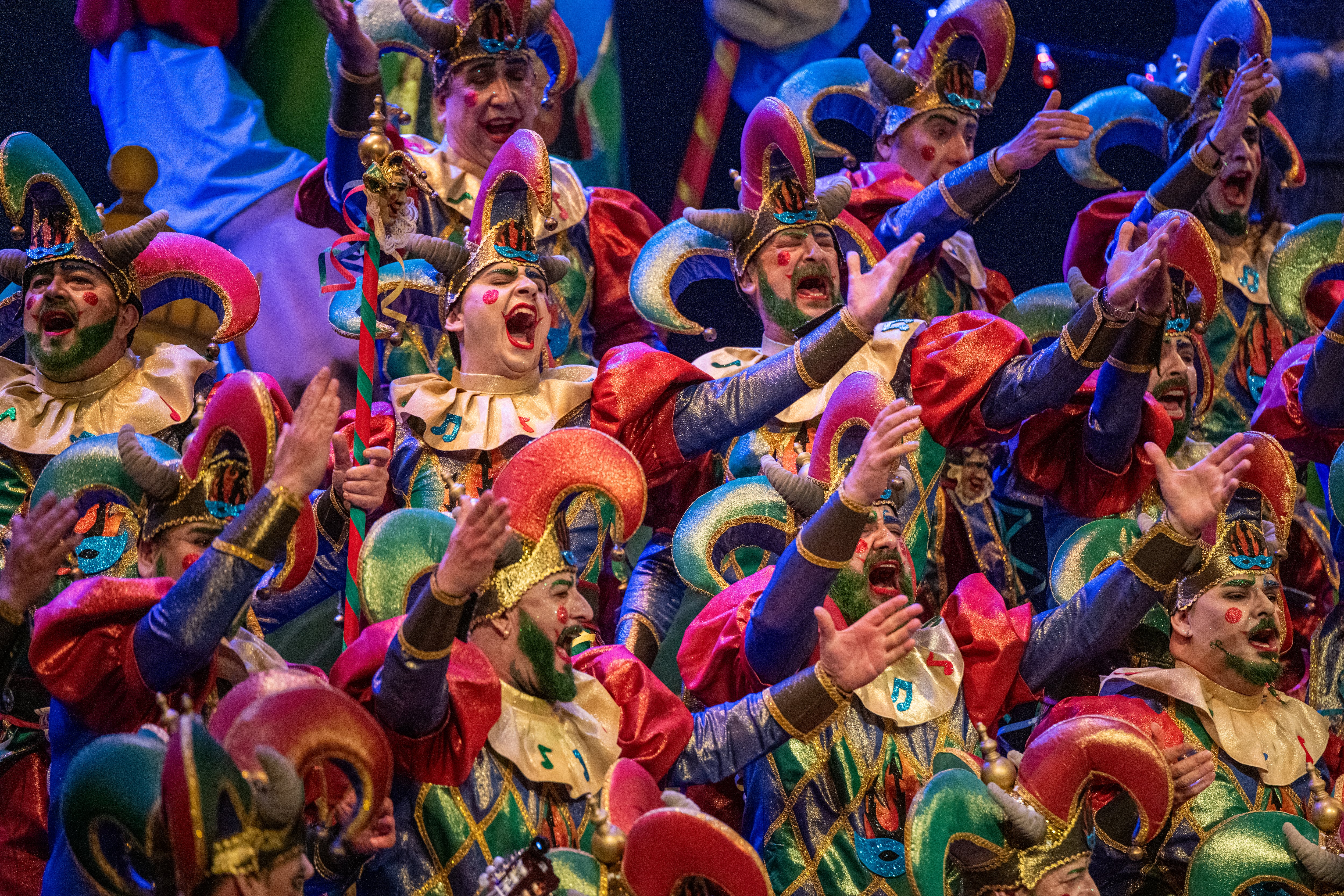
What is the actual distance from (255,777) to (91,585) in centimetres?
78

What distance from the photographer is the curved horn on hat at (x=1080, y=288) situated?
443 centimetres

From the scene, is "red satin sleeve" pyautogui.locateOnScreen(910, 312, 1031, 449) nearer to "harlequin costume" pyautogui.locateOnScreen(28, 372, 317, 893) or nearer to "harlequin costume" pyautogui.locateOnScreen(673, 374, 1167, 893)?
"harlequin costume" pyautogui.locateOnScreen(673, 374, 1167, 893)

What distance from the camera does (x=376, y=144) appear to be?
3961 millimetres

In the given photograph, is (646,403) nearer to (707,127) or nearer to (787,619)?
(787,619)

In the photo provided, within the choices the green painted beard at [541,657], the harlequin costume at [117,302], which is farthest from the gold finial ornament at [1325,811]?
the harlequin costume at [117,302]

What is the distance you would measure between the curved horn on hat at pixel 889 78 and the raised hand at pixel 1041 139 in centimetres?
61

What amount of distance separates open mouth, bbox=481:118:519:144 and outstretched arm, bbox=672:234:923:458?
3.26ft

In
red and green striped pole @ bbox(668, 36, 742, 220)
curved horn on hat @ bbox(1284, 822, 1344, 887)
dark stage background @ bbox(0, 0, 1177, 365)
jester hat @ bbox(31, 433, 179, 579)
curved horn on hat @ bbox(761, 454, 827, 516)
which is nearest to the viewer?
jester hat @ bbox(31, 433, 179, 579)

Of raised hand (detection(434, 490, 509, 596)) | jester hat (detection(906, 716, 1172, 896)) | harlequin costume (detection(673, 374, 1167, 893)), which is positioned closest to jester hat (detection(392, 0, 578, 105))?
harlequin costume (detection(673, 374, 1167, 893))

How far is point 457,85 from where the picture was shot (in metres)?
4.84

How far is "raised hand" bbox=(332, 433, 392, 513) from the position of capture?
3703 mm

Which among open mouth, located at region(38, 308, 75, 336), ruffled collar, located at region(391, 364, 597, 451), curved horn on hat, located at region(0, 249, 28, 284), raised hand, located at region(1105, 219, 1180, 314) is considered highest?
raised hand, located at region(1105, 219, 1180, 314)

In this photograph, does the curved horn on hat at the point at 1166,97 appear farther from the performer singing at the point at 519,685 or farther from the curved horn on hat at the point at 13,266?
the curved horn on hat at the point at 13,266

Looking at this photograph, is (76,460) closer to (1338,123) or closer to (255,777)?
(255,777)
